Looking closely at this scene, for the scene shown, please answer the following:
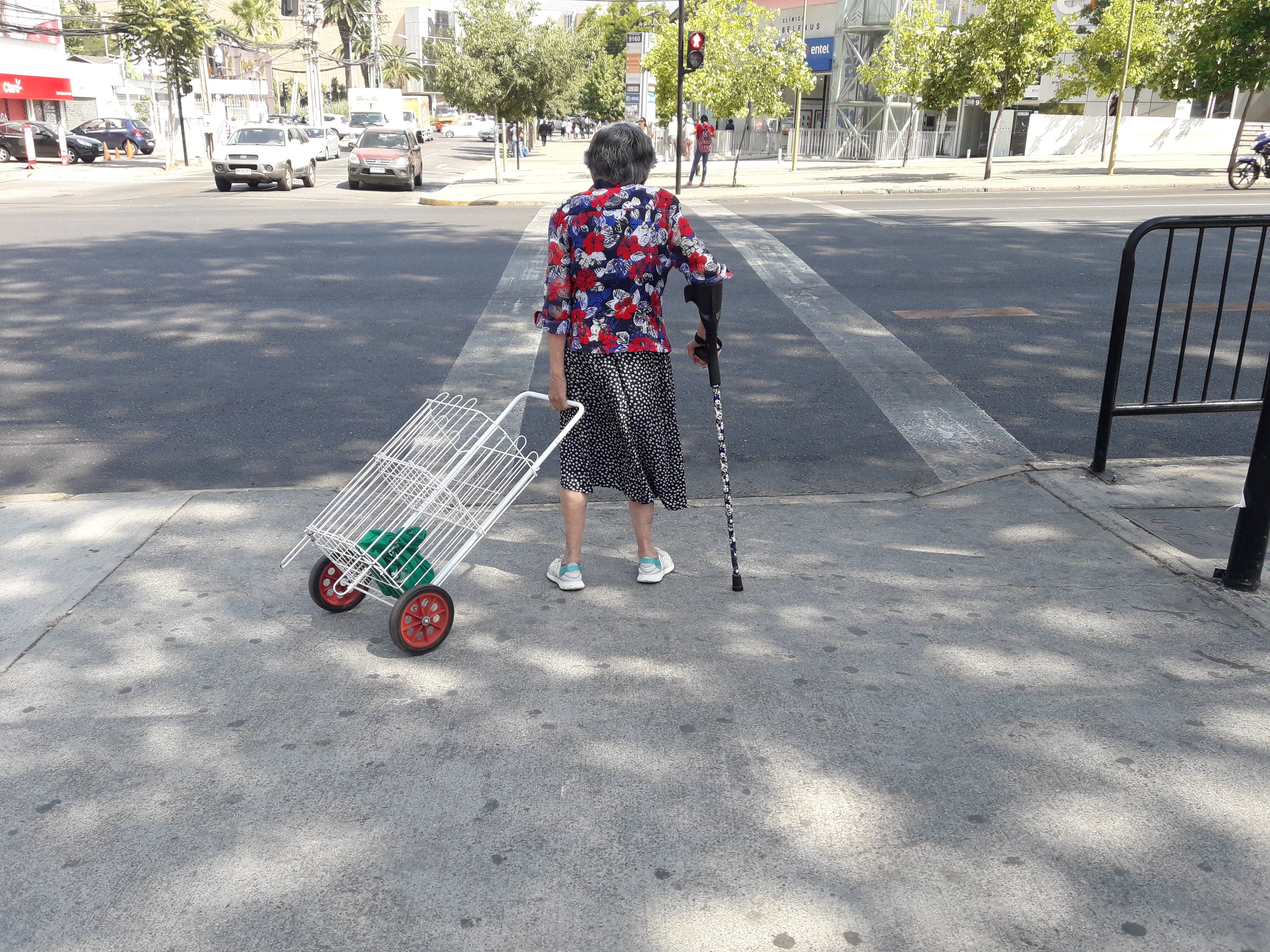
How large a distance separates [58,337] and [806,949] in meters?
8.85

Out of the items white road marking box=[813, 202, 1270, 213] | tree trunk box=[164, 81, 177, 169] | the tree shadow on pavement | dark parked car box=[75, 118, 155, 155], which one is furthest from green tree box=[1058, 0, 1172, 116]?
dark parked car box=[75, 118, 155, 155]

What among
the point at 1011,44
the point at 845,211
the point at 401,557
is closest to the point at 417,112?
the point at 1011,44

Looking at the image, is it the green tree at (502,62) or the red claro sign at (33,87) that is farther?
the red claro sign at (33,87)

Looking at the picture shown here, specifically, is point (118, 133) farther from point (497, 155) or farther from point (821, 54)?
point (821, 54)

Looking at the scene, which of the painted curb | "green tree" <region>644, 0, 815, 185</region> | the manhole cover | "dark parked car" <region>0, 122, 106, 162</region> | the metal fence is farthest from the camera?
the metal fence

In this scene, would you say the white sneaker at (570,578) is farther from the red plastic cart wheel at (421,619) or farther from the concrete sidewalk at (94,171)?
the concrete sidewalk at (94,171)

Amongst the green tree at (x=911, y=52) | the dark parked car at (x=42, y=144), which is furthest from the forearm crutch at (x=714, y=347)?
the dark parked car at (x=42, y=144)

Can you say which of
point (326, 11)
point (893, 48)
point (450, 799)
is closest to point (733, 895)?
point (450, 799)

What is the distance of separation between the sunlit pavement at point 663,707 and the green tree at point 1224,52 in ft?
73.1

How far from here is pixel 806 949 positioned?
2.42 m

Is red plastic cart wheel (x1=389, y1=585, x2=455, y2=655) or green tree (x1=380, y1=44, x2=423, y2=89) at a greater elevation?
green tree (x1=380, y1=44, x2=423, y2=89)

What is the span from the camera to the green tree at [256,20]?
7519 centimetres

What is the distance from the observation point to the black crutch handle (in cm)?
406

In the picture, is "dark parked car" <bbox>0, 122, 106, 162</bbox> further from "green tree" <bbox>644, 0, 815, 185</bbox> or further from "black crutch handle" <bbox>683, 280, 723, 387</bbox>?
"black crutch handle" <bbox>683, 280, 723, 387</bbox>
